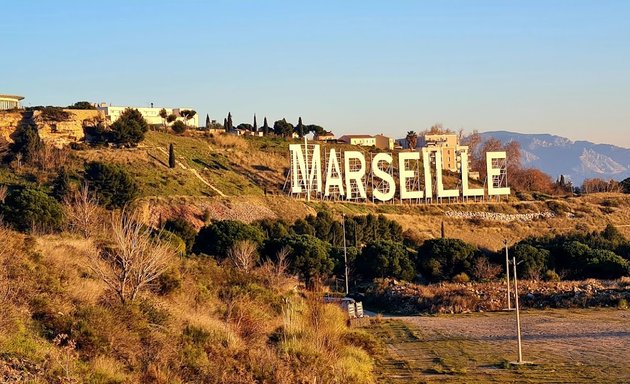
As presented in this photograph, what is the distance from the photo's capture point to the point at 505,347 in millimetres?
28422

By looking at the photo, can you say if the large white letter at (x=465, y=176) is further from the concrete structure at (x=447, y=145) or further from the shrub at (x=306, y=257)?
the concrete structure at (x=447, y=145)

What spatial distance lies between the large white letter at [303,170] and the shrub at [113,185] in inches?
755

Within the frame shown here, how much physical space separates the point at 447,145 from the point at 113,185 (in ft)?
319

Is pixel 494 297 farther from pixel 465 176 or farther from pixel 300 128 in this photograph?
pixel 300 128

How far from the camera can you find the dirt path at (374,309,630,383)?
23219 mm

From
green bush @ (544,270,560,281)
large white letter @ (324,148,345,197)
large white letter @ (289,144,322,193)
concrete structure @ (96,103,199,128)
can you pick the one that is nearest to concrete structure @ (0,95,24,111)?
concrete structure @ (96,103,199,128)

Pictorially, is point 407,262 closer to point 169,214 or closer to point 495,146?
point 169,214

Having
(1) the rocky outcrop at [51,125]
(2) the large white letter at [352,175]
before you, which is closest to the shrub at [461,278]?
(2) the large white letter at [352,175]

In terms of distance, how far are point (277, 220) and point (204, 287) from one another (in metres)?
44.0

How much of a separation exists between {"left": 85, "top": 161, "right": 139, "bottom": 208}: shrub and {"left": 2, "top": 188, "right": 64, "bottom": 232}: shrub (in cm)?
1303

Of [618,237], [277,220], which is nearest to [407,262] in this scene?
[277,220]

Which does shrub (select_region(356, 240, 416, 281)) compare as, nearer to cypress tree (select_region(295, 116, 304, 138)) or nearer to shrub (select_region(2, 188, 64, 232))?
shrub (select_region(2, 188, 64, 232))

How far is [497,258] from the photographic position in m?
55.4

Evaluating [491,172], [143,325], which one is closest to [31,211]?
[143,325]
